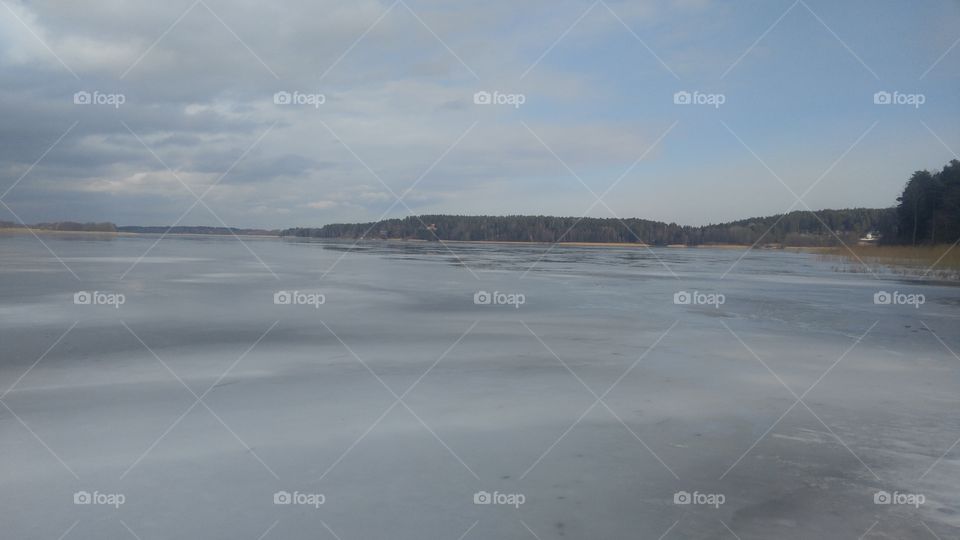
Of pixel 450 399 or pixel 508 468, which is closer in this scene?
pixel 508 468

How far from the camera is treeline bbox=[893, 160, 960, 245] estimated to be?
41.7 meters

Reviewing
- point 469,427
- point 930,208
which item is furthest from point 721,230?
point 469,427

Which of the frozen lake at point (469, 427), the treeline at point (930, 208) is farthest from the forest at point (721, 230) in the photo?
the frozen lake at point (469, 427)

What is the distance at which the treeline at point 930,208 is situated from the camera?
4172cm

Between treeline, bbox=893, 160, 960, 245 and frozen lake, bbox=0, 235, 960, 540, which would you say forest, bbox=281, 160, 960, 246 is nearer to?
treeline, bbox=893, 160, 960, 245

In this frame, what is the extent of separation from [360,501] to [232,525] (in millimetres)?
684

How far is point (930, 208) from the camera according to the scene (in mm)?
46344

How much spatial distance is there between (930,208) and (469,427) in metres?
51.4

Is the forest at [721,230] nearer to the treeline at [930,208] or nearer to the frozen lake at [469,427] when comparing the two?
the treeline at [930,208]

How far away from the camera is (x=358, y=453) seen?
15.2ft

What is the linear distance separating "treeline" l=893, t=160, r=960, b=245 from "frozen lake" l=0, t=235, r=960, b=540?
36.8m

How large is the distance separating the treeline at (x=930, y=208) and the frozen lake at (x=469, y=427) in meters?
36.8

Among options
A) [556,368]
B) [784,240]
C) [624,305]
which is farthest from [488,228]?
[556,368]

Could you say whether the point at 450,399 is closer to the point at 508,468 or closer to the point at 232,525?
the point at 508,468
